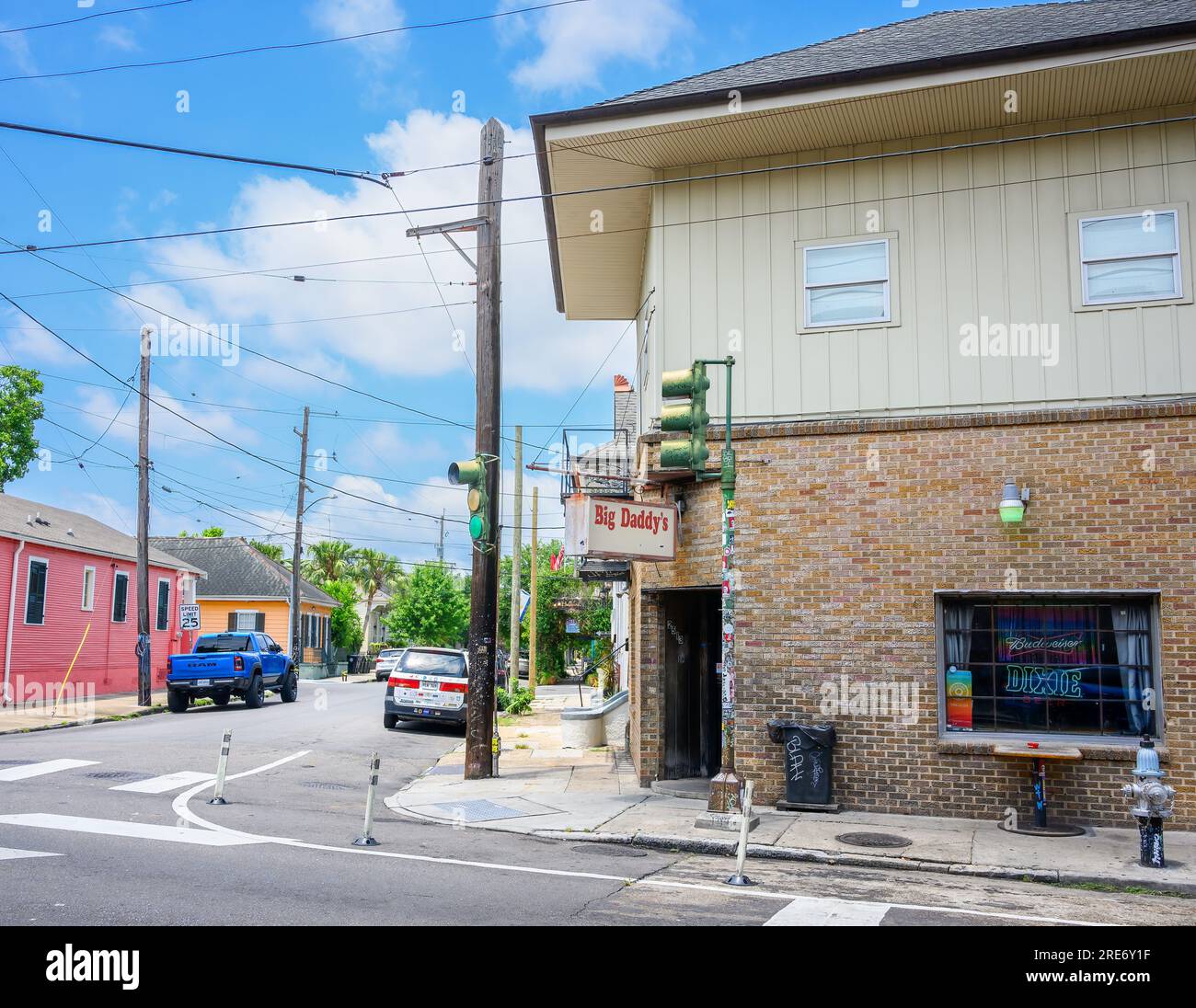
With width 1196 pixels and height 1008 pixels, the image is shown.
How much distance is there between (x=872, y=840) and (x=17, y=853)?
24.5 ft

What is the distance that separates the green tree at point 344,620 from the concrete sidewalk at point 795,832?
5072 centimetres

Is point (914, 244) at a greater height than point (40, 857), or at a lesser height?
greater

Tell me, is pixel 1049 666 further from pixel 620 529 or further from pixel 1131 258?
pixel 620 529

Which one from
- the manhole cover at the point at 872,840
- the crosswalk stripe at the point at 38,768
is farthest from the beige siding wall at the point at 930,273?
the crosswalk stripe at the point at 38,768

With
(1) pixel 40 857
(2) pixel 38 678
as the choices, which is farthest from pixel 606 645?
(1) pixel 40 857

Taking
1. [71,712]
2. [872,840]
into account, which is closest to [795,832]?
[872,840]

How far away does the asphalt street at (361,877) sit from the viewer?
22.3 ft

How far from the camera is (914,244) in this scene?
1213 centimetres

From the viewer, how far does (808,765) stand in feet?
37.9

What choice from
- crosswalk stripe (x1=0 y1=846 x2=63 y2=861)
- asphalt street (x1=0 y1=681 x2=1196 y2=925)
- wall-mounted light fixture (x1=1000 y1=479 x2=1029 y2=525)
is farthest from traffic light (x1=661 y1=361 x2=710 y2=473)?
crosswalk stripe (x1=0 y1=846 x2=63 y2=861)

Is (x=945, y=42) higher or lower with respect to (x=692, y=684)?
higher

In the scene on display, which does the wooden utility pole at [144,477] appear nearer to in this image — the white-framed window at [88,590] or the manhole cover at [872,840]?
the white-framed window at [88,590]

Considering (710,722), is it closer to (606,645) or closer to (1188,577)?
(1188,577)
